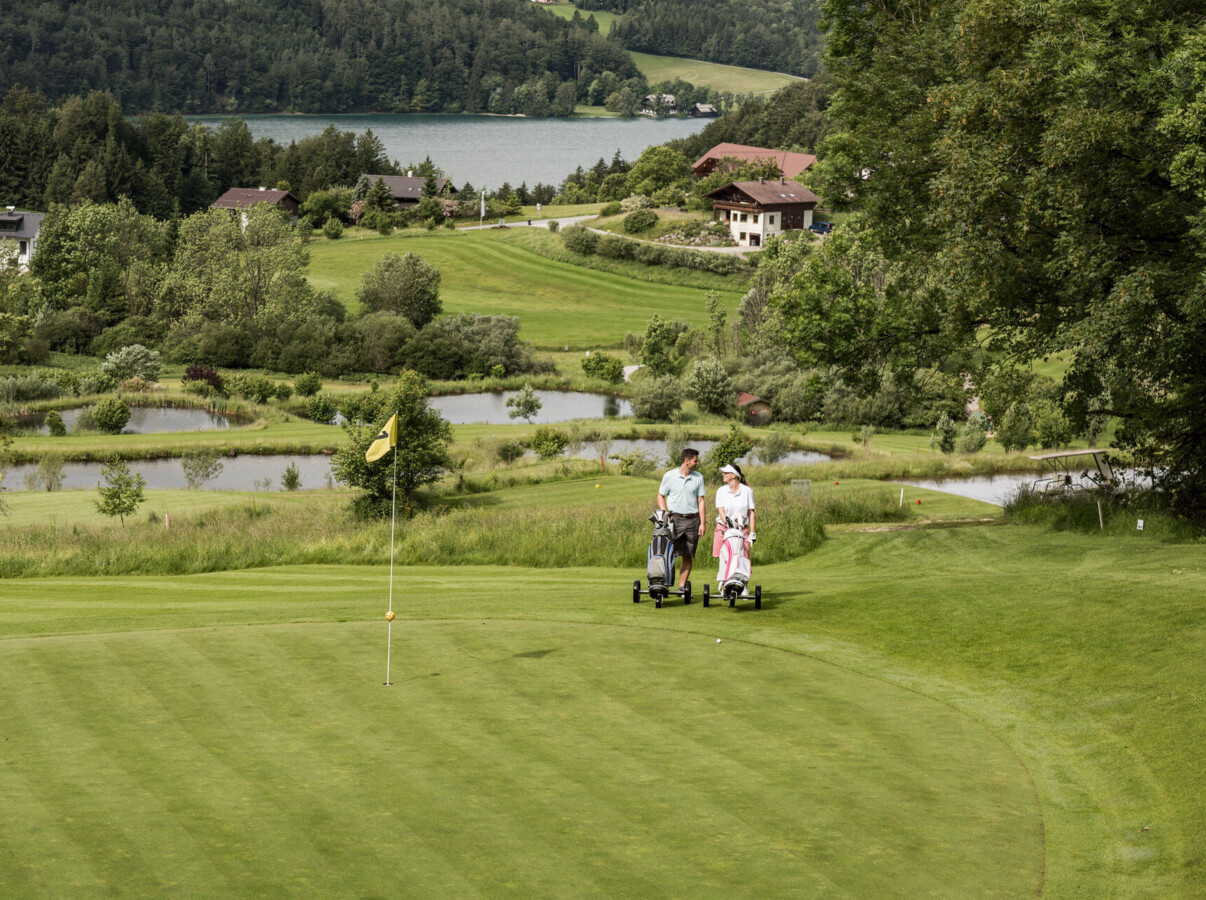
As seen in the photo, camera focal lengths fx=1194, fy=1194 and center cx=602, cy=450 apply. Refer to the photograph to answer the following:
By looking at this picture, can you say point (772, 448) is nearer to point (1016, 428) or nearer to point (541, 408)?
point (1016, 428)

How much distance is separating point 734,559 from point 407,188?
14910cm

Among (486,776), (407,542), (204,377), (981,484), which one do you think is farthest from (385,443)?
(204,377)

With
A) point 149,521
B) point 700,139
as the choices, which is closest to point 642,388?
point 149,521

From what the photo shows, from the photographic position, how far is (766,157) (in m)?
158

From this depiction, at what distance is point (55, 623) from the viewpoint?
16.6 metres

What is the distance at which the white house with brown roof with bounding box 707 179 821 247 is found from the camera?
131000 mm

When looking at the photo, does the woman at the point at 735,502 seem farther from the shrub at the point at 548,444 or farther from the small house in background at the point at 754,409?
the small house in background at the point at 754,409

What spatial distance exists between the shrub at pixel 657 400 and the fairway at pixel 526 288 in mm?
27462

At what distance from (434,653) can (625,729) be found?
11.4 ft

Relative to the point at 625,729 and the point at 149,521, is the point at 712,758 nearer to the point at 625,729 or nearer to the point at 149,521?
the point at 625,729

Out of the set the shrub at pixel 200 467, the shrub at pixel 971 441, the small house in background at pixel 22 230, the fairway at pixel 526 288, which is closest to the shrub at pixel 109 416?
the shrub at pixel 200 467

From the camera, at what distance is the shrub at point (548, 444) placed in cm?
5706

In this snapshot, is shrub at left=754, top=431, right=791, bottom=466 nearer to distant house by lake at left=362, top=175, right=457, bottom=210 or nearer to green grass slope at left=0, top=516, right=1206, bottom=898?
green grass slope at left=0, top=516, right=1206, bottom=898

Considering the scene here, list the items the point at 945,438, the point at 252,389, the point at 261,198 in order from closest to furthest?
the point at 945,438 → the point at 252,389 → the point at 261,198
